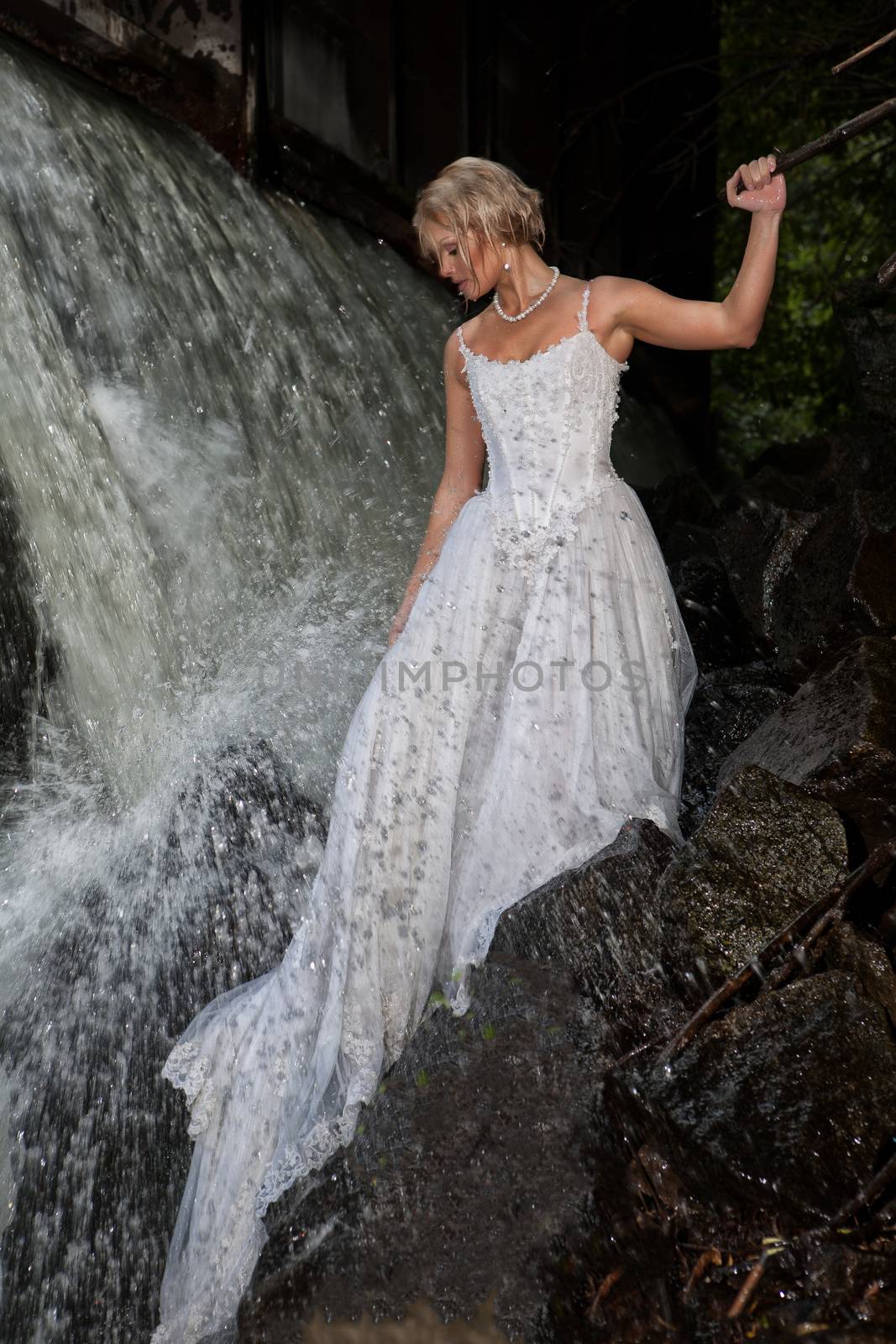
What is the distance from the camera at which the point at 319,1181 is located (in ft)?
9.39

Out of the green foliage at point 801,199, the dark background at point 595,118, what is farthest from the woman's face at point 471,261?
the green foliage at point 801,199

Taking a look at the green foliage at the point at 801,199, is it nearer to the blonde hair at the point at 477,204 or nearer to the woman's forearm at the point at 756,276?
the blonde hair at the point at 477,204

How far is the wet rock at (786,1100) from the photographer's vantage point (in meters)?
2.53

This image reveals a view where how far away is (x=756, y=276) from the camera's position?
9.90 ft

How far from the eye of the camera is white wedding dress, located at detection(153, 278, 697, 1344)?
3.06 metres

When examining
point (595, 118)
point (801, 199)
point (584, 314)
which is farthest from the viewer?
point (595, 118)

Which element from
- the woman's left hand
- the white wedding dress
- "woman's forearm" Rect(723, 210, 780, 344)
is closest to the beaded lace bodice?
the white wedding dress

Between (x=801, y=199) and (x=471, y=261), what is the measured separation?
6.76 m

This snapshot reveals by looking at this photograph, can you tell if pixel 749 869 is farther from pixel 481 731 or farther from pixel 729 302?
pixel 729 302

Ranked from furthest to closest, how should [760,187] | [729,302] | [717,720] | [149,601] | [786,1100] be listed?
1. [149,601]
2. [717,720]
3. [729,302]
4. [760,187]
5. [786,1100]

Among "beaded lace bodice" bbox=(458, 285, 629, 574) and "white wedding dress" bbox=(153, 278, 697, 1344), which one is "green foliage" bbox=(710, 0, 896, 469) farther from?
"white wedding dress" bbox=(153, 278, 697, 1344)

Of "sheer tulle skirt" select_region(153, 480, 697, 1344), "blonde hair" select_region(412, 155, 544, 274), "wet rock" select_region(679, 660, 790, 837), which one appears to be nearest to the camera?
"sheer tulle skirt" select_region(153, 480, 697, 1344)

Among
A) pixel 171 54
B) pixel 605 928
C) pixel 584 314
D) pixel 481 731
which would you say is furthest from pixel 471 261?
pixel 171 54

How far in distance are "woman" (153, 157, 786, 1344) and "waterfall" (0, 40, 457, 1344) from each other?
0.63m
